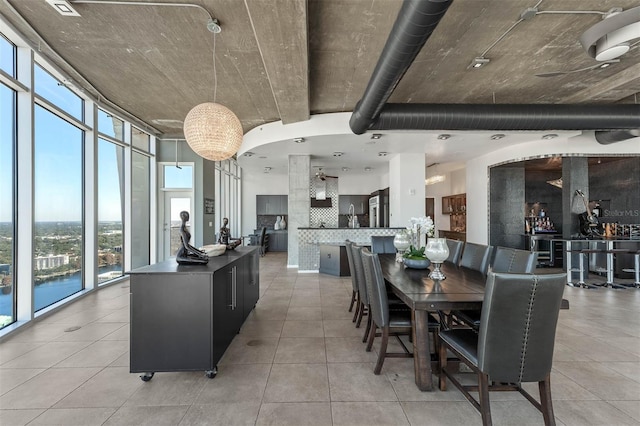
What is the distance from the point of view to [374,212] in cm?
1091

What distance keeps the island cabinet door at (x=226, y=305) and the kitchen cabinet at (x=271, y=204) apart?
8.45 m

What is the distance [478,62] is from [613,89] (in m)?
3.02

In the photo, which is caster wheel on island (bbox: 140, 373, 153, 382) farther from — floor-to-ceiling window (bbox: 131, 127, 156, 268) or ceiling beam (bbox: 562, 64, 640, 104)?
ceiling beam (bbox: 562, 64, 640, 104)

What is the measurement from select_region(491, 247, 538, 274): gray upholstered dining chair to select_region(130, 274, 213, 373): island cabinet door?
280 centimetres

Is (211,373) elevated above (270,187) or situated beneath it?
situated beneath

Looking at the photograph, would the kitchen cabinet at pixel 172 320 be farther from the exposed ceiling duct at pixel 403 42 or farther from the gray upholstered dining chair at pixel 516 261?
the gray upholstered dining chair at pixel 516 261

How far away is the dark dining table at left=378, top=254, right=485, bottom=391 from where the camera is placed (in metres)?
1.98

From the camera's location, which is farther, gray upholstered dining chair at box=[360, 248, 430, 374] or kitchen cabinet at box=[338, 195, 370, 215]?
kitchen cabinet at box=[338, 195, 370, 215]

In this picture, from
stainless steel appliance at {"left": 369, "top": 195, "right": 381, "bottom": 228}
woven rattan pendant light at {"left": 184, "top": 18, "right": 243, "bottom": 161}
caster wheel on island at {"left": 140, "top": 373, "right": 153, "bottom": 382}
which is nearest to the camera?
caster wheel on island at {"left": 140, "top": 373, "right": 153, "bottom": 382}

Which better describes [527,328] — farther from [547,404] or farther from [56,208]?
[56,208]

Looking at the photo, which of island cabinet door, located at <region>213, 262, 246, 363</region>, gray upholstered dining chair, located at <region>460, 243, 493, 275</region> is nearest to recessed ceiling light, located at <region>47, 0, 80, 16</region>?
island cabinet door, located at <region>213, 262, 246, 363</region>

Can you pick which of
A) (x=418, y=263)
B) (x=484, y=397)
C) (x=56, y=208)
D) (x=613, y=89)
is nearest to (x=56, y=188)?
(x=56, y=208)

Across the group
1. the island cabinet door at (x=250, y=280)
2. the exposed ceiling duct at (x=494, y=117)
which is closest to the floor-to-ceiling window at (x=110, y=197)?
the island cabinet door at (x=250, y=280)

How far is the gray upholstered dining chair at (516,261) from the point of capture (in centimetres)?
260
